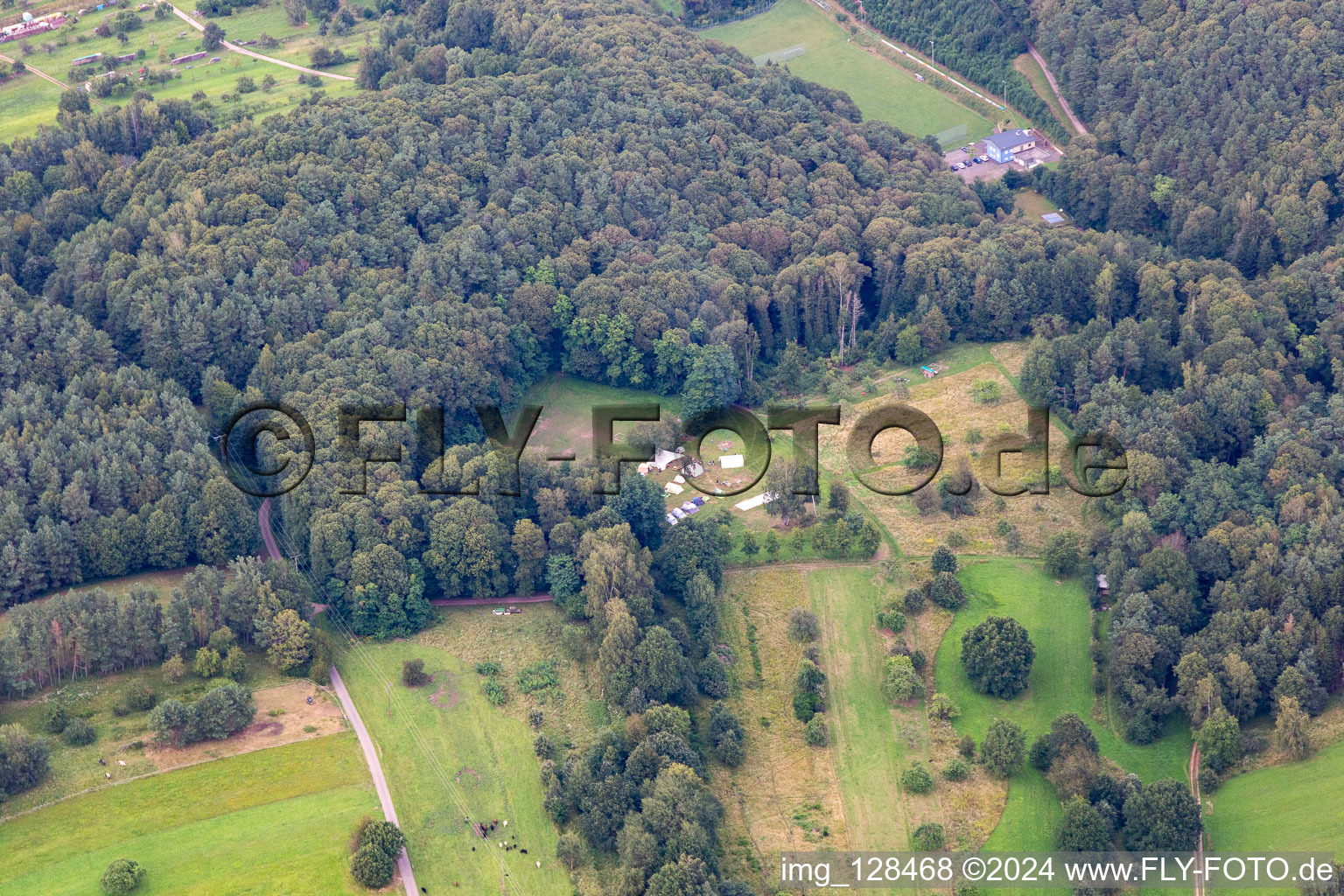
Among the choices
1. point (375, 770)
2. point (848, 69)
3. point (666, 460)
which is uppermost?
point (848, 69)

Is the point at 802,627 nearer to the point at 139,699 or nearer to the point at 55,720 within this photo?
the point at 139,699

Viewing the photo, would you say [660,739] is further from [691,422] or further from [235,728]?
[691,422]

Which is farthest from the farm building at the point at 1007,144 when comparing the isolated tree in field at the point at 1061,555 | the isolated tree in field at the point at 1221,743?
Answer: the isolated tree in field at the point at 1221,743

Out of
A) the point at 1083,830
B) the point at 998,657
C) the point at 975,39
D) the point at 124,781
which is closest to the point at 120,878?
the point at 124,781

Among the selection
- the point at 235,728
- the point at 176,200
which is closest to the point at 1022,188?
the point at 176,200

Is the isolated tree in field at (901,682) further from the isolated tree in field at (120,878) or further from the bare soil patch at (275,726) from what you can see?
the isolated tree in field at (120,878)

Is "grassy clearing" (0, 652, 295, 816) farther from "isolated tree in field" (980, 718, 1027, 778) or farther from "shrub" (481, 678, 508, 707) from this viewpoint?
"isolated tree in field" (980, 718, 1027, 778)
